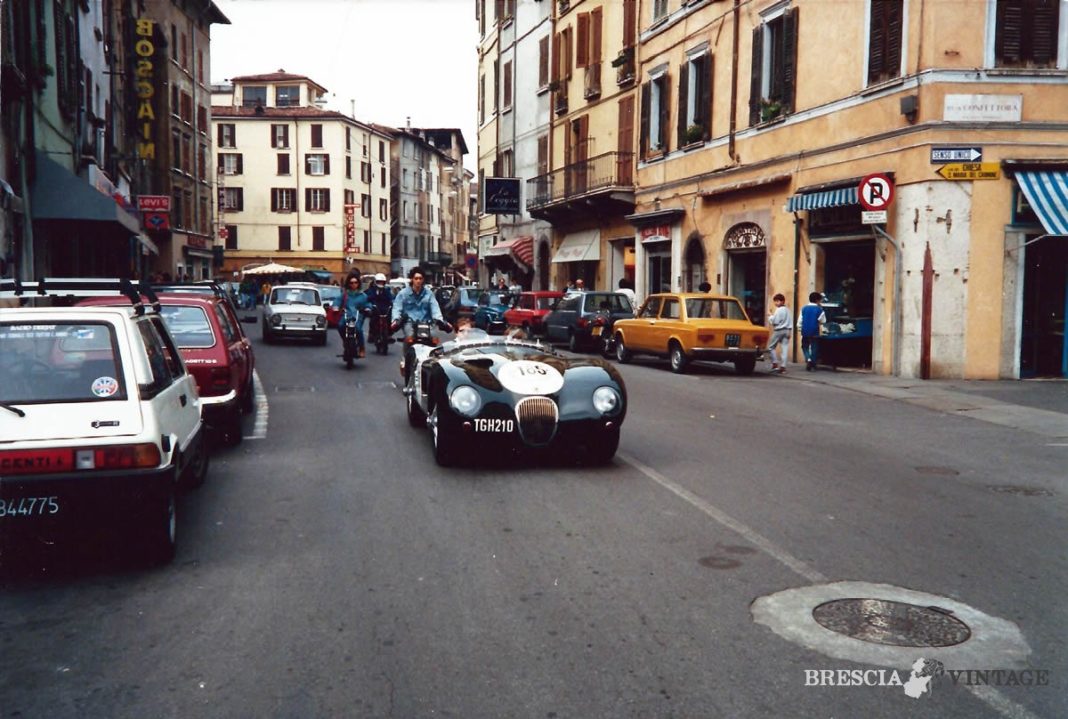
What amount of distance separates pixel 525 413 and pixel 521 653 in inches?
159

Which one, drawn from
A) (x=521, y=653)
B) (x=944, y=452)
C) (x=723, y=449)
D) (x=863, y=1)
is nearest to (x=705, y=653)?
(x=521, y=653)

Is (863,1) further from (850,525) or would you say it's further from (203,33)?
(203,33)

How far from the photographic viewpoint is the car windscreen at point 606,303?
23.5m

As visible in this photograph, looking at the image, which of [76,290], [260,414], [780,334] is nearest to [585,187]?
[780,334]

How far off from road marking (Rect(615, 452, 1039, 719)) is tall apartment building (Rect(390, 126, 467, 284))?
75.2 metres

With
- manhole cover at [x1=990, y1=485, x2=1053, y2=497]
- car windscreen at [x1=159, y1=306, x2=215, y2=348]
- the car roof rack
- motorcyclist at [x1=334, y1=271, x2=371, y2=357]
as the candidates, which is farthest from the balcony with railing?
the car roof rack

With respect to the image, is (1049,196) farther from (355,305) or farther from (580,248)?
(580,248)

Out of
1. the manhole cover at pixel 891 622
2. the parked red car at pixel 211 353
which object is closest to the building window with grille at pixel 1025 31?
the parked red car at pixel 211 353

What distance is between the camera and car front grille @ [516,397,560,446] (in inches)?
321

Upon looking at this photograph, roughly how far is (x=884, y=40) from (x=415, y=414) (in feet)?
42.5

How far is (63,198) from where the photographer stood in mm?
20656

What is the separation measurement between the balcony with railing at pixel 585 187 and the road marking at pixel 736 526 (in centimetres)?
2328

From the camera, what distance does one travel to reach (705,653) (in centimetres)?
423

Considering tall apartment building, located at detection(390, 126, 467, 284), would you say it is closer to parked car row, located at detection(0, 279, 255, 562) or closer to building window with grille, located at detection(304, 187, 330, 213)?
building window with grille, located at detection(304, 187, 330, 213)
